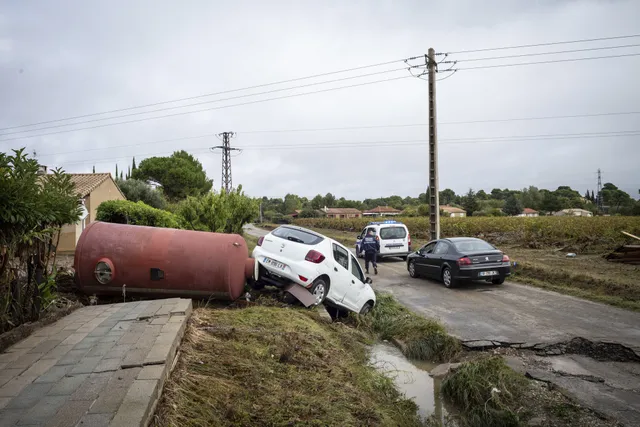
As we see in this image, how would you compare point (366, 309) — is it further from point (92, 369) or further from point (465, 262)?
point (92, 369)

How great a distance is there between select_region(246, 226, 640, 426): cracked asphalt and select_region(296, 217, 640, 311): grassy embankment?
1.11m

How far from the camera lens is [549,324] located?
318 inches

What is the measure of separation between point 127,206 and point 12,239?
43.5 feet

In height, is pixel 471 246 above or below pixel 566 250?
above

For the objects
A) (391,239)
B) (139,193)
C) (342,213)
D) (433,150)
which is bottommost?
(391,239)

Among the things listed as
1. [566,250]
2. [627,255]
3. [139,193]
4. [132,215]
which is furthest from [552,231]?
[139,193]

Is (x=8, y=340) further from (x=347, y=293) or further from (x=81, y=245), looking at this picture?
(x=347, y=293)

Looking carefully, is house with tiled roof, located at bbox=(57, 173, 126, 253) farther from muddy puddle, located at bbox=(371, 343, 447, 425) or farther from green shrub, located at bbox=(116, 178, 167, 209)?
muddy puddle, located at bbox=(371, 343, 447, 425)

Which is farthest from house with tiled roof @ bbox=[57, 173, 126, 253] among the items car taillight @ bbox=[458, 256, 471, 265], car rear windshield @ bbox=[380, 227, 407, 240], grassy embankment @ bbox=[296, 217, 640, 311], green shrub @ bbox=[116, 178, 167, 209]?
car taillight @ bbox=[458, 256, 471, 265]

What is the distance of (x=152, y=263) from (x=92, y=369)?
160 inches

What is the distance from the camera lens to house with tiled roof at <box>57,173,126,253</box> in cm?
2339

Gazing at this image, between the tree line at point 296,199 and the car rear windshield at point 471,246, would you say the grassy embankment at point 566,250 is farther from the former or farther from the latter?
the tree line at point 296,199

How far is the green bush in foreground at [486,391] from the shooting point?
4551 millimetres

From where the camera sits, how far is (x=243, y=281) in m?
8.66
